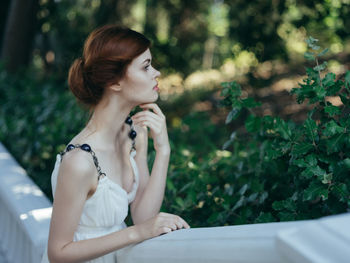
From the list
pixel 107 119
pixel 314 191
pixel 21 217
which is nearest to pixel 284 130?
pixel 314 191

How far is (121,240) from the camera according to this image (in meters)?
1.65

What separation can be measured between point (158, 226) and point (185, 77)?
36.9ft

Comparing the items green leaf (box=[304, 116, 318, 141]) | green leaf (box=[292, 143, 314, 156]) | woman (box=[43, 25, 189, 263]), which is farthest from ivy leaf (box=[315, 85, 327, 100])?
woman (box=[43, 25, 189, 263])

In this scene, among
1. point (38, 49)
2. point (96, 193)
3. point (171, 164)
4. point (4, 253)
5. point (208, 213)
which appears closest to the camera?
point (96, 193)

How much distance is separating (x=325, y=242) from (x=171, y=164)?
246 cm

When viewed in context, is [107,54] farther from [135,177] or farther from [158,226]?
[158,226]

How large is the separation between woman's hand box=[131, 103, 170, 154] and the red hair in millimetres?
235

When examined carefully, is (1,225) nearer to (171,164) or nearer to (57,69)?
(171,164)

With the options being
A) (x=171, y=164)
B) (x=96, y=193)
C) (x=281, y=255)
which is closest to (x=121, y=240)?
(x=96, y=193)

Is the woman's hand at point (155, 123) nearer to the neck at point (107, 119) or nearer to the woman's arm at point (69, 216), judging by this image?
the neck at point (107, 119)

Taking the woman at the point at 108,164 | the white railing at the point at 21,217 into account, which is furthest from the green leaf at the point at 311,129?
the white railing at the point at 21,217

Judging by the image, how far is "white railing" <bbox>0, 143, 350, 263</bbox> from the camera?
0.83 metres

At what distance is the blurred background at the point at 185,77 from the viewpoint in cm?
303

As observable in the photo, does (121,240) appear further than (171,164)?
No
